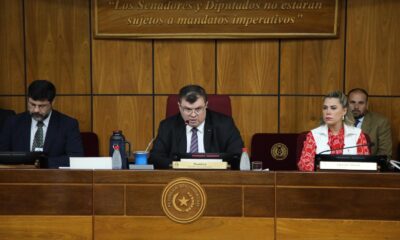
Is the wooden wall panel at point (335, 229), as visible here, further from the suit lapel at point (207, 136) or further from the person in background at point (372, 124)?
the person in background at point (372, 124)

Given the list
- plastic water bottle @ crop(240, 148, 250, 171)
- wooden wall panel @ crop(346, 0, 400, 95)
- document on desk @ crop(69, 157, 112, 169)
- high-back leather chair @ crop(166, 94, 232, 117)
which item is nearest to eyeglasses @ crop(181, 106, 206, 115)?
high-back leather chair @ crop(166, 94, 232, 117)

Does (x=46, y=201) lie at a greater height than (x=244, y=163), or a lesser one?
lesser

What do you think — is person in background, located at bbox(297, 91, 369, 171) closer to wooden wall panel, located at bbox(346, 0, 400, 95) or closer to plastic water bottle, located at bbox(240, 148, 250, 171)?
plastic water bottle, located at bbox(240, 148, 250, 171)

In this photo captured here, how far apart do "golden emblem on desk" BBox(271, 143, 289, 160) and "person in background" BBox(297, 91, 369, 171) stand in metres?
1.48

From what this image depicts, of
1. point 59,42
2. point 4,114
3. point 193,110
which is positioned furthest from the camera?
point 59,42

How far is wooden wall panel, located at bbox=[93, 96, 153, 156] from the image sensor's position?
5.00 m

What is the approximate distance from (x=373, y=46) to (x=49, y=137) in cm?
304

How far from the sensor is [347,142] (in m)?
3.29

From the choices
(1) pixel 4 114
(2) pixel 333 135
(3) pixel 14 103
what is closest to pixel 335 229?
(2) pixel 333 135

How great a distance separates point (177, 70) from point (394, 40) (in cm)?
203

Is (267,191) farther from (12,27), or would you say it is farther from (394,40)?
(12,27)

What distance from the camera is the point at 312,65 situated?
4895 mm

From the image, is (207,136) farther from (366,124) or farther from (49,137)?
(366,124)

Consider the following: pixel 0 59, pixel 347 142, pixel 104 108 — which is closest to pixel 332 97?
pixel 347 142
